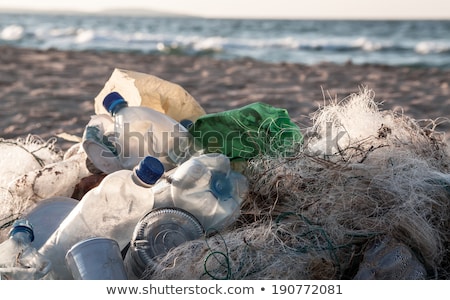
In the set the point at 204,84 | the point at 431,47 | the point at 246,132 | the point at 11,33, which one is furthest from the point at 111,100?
the point at 11,33

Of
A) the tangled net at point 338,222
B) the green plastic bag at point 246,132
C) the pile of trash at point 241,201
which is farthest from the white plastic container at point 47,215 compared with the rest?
the green plastic bag at point 246,132

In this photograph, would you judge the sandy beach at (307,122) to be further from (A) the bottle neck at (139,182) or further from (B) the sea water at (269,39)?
(B) the sea water at (269,39)

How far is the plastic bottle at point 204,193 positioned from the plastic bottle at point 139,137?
353 millimetres

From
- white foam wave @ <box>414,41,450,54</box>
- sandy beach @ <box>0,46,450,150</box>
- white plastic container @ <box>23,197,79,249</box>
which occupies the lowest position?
white foam wave @ <box>414,41,450,54</box>

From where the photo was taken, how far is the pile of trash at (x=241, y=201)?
6.13 ft

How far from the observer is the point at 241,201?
83.4 inches

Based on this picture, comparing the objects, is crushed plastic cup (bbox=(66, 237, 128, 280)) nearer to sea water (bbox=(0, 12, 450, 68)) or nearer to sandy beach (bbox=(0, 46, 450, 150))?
sandy beach (bbox=(0, 46, 450, 150))

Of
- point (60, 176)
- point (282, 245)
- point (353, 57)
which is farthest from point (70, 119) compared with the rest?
point (353, 57)

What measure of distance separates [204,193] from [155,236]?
241 millimetres

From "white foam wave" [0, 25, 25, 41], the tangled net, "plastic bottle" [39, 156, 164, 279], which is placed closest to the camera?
the tangled net

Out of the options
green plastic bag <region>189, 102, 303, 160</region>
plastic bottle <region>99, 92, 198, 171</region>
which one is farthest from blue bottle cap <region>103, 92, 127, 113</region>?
green plastic bag <region>189, 102, 303, 160</region>

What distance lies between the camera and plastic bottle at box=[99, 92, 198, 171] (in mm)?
2520

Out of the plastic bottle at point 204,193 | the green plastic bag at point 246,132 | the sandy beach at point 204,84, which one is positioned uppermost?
the green plastic bag at point 246,132
